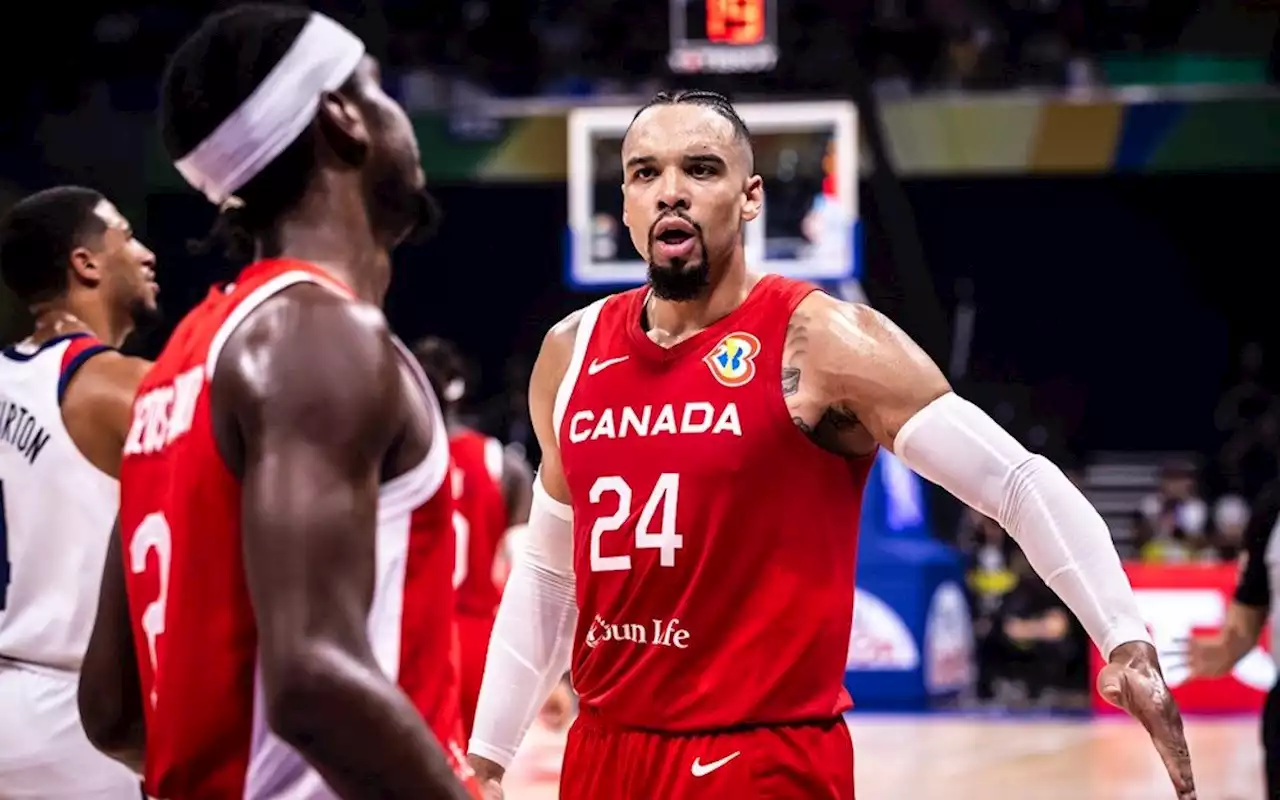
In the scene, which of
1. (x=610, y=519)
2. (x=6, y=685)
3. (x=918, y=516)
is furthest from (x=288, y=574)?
(x=918, y=516)

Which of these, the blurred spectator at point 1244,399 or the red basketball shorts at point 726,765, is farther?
the blurred spectator at point 1244,399

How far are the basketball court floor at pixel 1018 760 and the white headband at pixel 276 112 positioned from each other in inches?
276

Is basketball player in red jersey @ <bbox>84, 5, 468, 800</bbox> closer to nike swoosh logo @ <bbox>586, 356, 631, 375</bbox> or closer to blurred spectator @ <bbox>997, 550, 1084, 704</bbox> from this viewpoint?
nike swoosh logo @ <bbox>586, 356, 631, 375</bbox>

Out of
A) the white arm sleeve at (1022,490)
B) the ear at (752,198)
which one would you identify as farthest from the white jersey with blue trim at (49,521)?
the white arm sleeve at (1022,490)

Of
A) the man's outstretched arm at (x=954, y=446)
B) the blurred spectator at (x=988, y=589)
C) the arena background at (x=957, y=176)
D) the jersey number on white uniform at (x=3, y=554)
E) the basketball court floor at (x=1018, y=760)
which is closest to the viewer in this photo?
the man's outstretched arm at (x=954, y=446)

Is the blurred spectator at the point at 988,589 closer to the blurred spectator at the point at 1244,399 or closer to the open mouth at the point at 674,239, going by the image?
the blurred spectator at the point at 1244,399

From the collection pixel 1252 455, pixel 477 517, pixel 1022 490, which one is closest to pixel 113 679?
pixel 1022 490

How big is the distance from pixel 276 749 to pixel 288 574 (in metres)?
0.28

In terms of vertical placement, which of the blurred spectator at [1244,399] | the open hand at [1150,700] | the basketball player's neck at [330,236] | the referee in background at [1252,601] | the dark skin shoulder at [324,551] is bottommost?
the blurred spectator at [1244,399]

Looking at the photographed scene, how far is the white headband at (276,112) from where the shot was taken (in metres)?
2.09

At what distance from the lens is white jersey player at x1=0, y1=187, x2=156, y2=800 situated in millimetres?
3879

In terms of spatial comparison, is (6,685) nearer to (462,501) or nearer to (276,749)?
(276,749)

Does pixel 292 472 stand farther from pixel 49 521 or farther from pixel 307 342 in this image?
pixel 49 521

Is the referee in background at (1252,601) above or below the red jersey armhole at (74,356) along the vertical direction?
below
